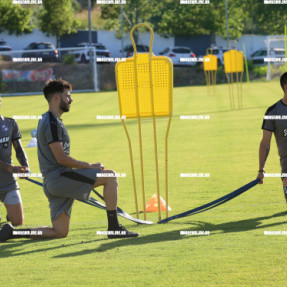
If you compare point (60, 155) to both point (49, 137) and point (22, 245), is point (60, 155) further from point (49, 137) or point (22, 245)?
point (22, 245)

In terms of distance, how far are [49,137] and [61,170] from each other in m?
0.42

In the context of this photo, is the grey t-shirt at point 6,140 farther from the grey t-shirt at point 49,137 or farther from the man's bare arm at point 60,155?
the man's bare arm at point 60,155

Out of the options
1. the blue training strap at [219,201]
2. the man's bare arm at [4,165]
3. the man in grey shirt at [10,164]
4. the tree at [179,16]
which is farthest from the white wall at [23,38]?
the blue training strap at [219,201]

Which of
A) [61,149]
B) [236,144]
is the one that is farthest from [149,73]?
[236,144]

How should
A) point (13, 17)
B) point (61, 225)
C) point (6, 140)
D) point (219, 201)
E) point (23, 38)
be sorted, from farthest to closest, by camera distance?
1. point (23, 38)
2. point (13, 17)
3. point (6, 140)
4. point (219, 201)
5. point (61, 225)

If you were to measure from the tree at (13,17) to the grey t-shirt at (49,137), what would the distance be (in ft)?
193

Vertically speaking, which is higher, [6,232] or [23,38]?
[6,232]

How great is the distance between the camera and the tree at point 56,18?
218ft

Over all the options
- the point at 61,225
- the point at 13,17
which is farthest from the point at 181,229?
the point at 13,17

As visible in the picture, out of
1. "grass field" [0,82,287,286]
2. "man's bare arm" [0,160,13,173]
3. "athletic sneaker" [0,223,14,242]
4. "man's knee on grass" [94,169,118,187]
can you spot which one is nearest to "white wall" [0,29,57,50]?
"grass field" [0,82,287,286]

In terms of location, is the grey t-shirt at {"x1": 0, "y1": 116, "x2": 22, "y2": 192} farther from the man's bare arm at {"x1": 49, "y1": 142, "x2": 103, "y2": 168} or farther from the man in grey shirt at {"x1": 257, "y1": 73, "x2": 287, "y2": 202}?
the man in grey shirt at {"x1": 257, "y1": 73, "x2": 287, "y2": 202}

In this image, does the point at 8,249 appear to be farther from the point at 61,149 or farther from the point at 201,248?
the point at 201,248

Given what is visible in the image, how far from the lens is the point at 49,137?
23.3 ft

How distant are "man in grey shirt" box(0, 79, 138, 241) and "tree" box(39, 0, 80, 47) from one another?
198 feet
